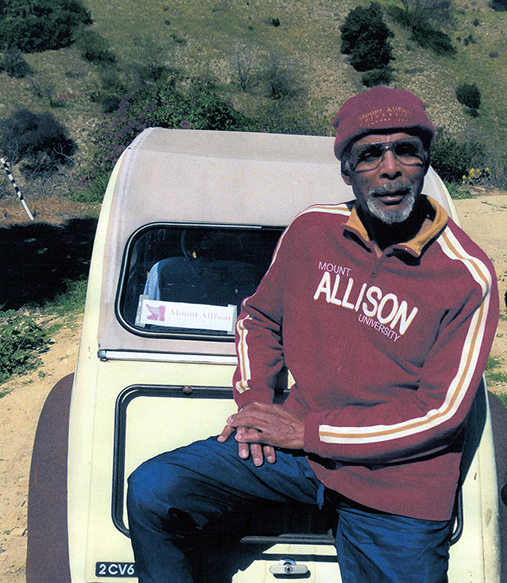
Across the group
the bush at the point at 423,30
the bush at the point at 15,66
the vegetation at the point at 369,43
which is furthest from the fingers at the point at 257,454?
the bush at the point at 423,30

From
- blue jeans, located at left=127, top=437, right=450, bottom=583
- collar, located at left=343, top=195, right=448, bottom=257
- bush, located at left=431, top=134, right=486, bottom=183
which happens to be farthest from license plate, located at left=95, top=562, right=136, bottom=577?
bush, located at left=431, top=134, right=486, bottom=183

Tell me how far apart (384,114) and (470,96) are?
47.5 metres

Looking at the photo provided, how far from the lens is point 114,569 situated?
80.9 inches

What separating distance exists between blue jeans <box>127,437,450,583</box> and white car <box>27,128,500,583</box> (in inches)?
7.3

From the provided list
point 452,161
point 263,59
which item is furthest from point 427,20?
point 452,161

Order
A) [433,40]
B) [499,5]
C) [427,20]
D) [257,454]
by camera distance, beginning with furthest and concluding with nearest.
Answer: [499,5]
[427,20]
[433,40]
[257,454]

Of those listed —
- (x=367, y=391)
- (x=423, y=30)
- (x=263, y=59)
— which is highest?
(x=367, y=391)

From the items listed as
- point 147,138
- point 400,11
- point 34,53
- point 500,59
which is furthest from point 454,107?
point 147,138

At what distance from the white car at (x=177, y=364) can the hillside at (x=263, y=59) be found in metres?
32.5

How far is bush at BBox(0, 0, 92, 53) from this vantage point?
42.7m

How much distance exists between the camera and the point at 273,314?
87.4 inches

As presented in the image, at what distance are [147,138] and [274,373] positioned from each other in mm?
1556

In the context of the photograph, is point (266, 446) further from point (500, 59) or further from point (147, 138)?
point (500, 59)

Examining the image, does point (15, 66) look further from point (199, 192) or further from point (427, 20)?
point (199, 192)
